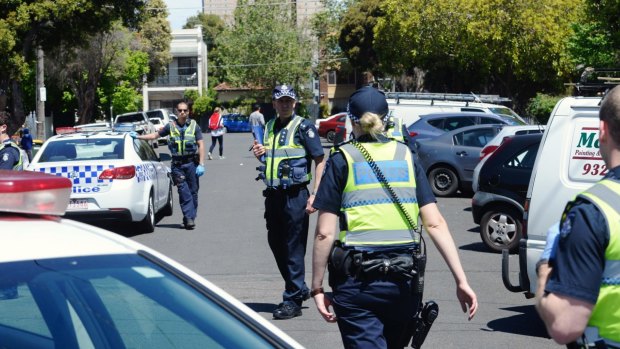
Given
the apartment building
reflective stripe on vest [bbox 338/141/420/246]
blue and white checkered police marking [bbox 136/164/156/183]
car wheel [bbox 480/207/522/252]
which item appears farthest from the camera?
the apartment building

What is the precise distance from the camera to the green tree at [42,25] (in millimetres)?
28875

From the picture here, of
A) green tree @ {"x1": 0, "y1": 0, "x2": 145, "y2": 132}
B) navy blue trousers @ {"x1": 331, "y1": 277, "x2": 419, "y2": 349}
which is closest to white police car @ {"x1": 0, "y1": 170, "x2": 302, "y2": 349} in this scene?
navy blue trousers @ {"x1": 331, "y1": 277, "x2": 419, "y2": 349}

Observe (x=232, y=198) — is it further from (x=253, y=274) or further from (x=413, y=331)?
(x=413, y=331)

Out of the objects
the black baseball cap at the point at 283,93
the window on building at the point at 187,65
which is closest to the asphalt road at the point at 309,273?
the black baseball cap at the point at 283,93

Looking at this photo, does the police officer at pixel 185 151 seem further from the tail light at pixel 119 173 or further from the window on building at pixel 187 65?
the window on building at pixel 187 65

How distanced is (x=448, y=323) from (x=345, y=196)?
3894 millimetres

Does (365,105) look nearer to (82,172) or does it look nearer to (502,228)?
(502,228)

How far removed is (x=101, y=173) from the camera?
539 inches

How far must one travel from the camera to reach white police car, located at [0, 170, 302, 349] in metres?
3.23

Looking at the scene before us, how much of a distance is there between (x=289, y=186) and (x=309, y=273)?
2.75m

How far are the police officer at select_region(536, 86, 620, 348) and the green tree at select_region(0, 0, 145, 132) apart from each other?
27.2 metres

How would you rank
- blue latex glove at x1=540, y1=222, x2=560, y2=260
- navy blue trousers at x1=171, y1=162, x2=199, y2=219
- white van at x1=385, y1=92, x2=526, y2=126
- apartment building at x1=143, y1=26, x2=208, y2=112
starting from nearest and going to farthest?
blue latex glove at x1=540, y1=222, x2=560, y2=260
navy blue trousers at x1=171, y1=162, x2=199, y2=219
white van at x1=385, y1=92, x2=526, y2=126
apartment building at x1=143, y1=26, x2=208, y2=112

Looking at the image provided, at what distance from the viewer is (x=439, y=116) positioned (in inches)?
895

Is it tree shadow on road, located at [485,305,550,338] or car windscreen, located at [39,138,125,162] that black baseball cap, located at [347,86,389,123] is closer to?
tree shadow on road, located at [485,305,550,338]
